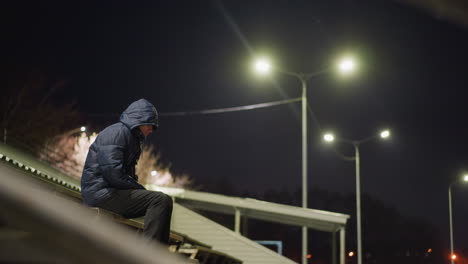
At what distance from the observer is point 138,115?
18.7 ft

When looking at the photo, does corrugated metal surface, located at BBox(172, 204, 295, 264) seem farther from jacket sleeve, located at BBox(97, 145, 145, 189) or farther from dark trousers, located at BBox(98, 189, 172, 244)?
jacket sleeve, located at BBox(97, 145, 145, 189)

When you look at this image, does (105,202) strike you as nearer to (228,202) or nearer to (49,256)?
(49,256)

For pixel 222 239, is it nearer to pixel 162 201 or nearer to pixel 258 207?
pixel 258 207

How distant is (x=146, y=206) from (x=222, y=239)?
12249 mm

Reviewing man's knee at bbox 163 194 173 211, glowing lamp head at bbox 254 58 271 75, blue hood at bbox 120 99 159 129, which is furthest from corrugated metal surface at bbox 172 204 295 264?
blue hood at bbox 120 99 159 129

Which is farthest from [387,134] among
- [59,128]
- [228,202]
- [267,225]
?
[267,225]

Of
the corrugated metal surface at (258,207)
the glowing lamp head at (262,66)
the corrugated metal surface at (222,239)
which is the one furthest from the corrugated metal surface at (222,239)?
the glowing lamp head at (262,66)

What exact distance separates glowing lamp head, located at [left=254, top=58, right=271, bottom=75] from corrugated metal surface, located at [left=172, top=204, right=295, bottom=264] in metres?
5.32

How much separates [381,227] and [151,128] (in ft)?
253

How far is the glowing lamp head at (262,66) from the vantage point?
17.9 meters

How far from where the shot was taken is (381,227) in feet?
257

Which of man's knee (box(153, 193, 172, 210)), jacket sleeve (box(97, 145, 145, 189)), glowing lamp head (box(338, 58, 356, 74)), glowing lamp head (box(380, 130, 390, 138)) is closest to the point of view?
jacket sleeve (box(97, 145, 145, 189))

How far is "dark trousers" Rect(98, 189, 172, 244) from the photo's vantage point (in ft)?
18.1

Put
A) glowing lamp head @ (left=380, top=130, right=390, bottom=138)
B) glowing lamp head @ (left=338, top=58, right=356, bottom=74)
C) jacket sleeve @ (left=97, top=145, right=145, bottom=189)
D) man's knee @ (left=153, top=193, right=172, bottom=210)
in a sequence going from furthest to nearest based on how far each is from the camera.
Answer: glowing lamp head @ (left=380, top=130, right=390, bottom=138) → glowing lamp head @ (left=338, top=58, right=356, bottom=74) → man's knee @ (left=153, top=193, right=172, bottom=210) → jacket sleeve @ (left=97, top=145, right=145, bottom=189)
